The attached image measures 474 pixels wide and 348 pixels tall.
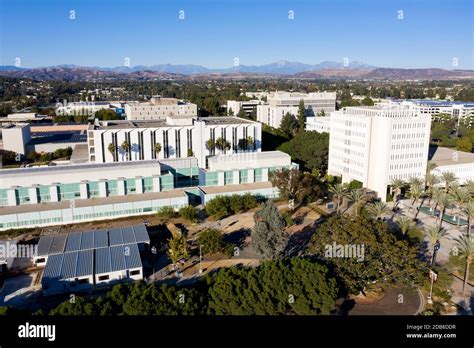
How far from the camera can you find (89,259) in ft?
65.3

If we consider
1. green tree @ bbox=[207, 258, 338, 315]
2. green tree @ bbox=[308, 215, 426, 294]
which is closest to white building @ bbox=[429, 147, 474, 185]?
green tree @ bbox=[308, 215, 426, 294]

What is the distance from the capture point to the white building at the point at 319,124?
5391 cm

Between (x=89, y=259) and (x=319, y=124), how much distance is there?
42.3 metres

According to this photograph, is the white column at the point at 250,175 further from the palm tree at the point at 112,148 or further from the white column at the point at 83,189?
the palm tree at the point at 112,148

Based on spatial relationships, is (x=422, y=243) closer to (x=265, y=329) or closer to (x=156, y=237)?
(x=156, y=237)

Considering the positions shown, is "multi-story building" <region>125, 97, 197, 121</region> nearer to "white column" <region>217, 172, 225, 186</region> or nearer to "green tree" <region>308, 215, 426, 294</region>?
"white column" <region>217, 172, 225, 186</region>

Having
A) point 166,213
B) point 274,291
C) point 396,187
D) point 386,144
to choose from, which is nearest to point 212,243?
point 166,213

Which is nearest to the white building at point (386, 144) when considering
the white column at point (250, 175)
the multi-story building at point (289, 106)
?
the white column at point (250, 175)

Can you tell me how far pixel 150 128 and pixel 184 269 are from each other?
68.8 ft

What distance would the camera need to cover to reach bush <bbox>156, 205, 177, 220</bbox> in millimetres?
27183

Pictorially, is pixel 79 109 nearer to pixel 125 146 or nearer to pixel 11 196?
pixel 125 146

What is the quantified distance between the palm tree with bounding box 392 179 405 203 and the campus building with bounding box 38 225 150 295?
2019 centimetres

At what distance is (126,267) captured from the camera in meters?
19.4

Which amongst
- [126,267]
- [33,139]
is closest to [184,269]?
[126,267]
